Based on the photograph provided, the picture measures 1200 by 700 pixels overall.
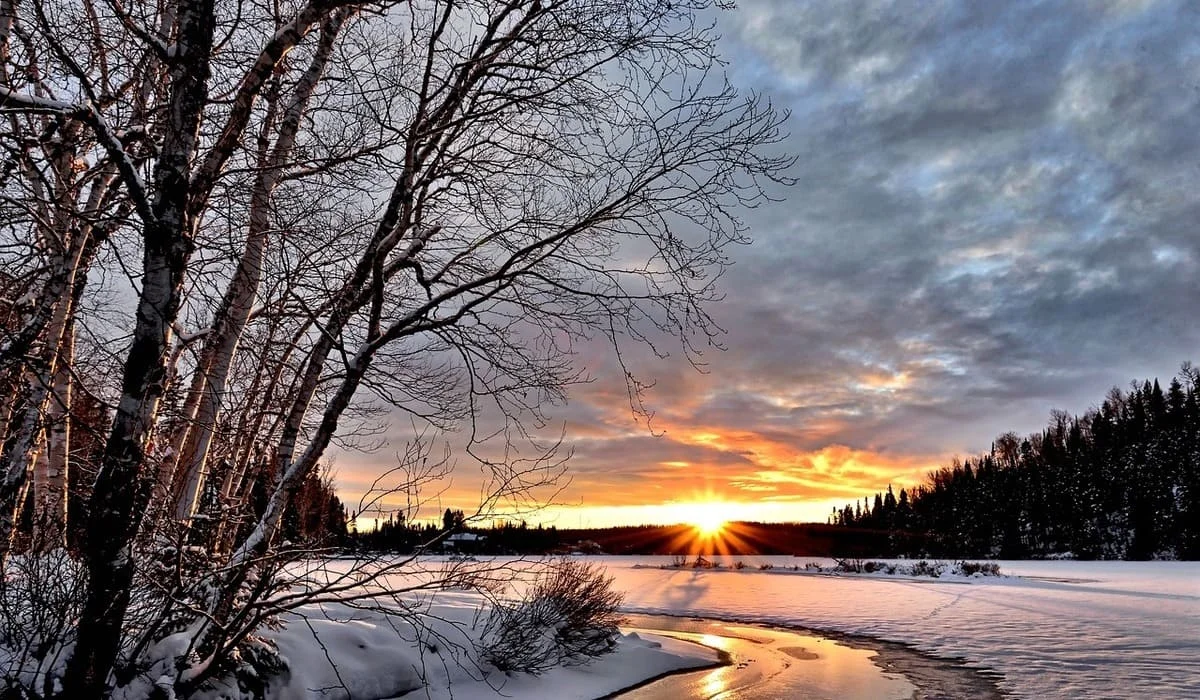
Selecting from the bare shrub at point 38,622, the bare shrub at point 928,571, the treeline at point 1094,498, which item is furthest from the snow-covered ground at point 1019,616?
the treeline at point 1094,498

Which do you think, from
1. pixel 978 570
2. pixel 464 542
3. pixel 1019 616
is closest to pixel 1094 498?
pixel 978 570

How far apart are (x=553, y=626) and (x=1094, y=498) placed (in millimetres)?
80251

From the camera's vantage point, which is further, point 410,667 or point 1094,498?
point 1094,498

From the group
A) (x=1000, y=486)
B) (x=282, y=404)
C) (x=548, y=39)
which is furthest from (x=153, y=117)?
(x=1000, y=486)

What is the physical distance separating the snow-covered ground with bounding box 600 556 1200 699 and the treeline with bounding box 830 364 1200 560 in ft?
133

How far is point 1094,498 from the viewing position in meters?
74.4

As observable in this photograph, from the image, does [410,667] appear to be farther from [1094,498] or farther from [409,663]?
[1094,498]

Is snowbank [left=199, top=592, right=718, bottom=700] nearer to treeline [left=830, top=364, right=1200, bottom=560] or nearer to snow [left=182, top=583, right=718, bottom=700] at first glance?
snow [left=182, top=583, right=718, bottom=700]

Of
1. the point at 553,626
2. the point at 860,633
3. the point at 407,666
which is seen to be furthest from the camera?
the point at 860,633

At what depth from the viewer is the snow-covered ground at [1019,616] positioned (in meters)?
10.9

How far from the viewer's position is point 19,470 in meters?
7.61

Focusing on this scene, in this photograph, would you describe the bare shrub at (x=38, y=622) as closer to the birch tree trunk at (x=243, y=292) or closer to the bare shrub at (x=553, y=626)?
the birch tree trunk at (x=243, y=292)

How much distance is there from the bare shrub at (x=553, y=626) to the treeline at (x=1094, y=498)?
67.2 meters

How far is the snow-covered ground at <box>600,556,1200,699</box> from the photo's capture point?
10.9 m
